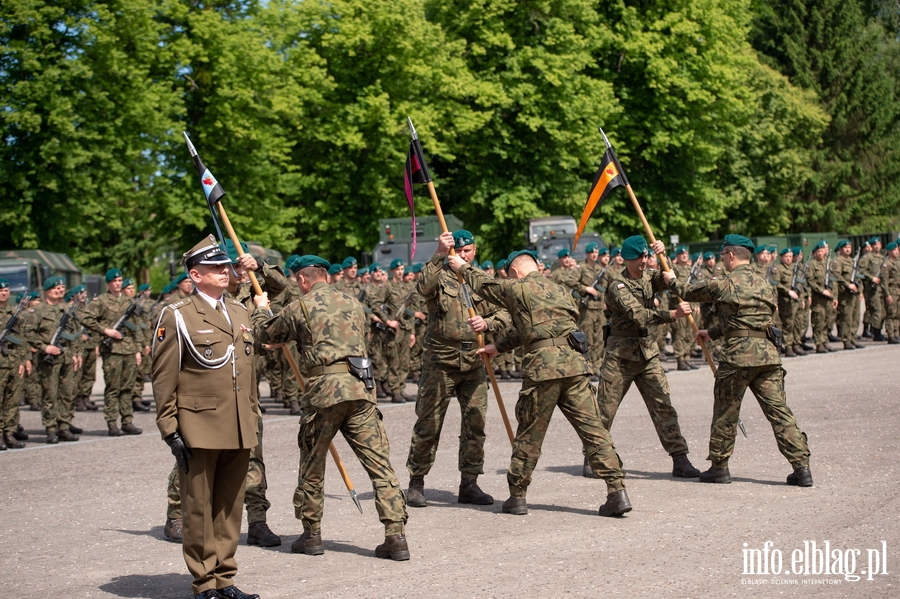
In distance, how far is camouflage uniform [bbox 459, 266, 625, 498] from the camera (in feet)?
28.2

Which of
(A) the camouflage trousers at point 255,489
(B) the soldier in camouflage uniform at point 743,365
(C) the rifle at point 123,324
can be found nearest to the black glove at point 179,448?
(A) the camouflage trousers at point 255,489

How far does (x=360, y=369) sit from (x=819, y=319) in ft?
53.3

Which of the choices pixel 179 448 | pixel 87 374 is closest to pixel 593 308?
pixel 87 374

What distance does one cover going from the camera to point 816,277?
21.6 m

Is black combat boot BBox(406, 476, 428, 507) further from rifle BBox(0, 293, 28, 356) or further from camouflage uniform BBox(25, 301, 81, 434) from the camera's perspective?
camouflage uniform BBox(25, 301, 81, 434)

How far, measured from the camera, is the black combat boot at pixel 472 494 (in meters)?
9.33

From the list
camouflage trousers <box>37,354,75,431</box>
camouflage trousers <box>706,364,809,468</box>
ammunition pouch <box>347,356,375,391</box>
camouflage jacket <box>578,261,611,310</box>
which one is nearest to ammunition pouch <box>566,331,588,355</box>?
camouflage trousers <box>706,364,809,468</box>

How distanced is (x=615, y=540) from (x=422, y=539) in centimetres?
141

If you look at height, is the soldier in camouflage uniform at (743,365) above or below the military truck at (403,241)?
below

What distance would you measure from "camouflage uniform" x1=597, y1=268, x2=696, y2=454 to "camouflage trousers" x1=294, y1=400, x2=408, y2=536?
321cm

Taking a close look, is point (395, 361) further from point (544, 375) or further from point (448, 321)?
point (544, 375)

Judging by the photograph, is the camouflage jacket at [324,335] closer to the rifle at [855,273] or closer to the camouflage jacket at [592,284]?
the camouflage jacket at [592,284]

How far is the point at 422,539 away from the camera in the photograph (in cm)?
814

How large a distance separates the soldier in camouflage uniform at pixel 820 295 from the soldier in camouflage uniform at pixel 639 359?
483 inches
